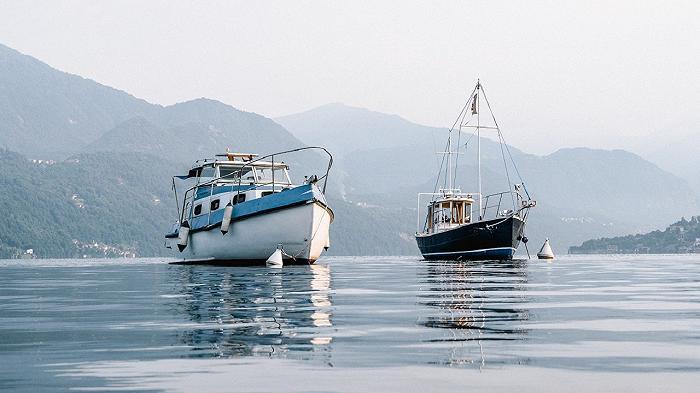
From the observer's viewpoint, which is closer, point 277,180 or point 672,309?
point 672,309

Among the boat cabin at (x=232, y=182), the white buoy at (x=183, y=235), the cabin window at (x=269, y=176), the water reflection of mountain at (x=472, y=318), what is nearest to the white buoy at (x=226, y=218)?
the boat cabin at (x=232, y=182)

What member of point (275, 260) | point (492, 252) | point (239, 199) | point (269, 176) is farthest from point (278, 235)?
point (492, 252)

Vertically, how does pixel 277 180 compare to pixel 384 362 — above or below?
above

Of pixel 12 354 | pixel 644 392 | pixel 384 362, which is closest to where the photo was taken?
pixel 644 392

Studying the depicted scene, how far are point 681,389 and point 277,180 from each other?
1991 inches

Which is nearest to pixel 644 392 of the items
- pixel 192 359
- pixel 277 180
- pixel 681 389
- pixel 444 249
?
pixel 681 389

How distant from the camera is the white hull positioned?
50.9 m

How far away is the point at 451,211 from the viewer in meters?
80.9

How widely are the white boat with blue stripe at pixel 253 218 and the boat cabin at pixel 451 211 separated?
2382cm

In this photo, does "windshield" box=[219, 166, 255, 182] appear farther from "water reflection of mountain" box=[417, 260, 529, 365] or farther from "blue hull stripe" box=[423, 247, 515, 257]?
"water reflection of mountain" box=[417, 260, 529, 365]

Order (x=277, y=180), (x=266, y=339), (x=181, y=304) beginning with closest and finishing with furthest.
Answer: (x=266, y=339) → (x=181, y=304) → (x=277, y=180)

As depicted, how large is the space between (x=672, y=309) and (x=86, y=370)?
12.0 meters

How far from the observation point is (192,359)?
10.3 metres

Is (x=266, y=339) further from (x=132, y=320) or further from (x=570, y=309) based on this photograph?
(x=570, y=309)
